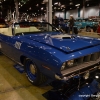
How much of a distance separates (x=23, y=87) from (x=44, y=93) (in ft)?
1.83

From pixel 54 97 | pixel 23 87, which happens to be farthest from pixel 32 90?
pixel 54 97

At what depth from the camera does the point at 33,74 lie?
3.27m

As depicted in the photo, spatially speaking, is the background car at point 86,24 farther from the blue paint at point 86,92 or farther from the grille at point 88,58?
the blue paint at point 86,92

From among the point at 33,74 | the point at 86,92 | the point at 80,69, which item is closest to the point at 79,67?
the point at 80,69

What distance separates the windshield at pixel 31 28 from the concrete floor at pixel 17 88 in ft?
3.66

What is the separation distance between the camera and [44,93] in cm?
288

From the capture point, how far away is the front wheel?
293 centimetres

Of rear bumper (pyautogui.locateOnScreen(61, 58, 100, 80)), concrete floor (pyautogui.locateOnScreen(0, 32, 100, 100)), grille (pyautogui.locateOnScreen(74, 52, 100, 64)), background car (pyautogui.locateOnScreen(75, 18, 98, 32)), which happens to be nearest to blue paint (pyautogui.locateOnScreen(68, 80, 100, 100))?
rear bumper (pyautogui.locateOnScreen(61, 58, 100, 80))

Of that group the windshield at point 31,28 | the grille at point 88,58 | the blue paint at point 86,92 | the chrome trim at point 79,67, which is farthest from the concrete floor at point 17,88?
the windshield at point 31,28

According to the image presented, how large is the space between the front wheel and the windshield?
956mm

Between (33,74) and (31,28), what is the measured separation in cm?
144

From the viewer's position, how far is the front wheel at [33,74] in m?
2.93

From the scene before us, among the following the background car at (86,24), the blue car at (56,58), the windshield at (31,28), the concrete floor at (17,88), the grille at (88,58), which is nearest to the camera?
the blue car at (56,58)

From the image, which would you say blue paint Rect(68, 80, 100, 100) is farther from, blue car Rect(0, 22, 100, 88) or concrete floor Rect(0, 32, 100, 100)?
concrete floor Rect(0, 32, 100, 100)
